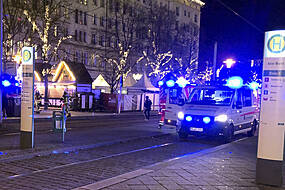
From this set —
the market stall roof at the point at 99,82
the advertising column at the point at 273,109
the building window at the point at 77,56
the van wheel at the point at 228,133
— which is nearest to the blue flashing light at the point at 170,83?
the van wheel at the point at 228,133

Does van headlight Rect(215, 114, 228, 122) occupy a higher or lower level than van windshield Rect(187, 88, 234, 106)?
lower

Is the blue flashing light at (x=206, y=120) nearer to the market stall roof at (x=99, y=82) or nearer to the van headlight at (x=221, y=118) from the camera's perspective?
the van headlight at (x=221, y=118)

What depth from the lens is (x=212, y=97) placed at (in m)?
12.5

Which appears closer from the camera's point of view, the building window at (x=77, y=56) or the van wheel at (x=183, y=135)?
the van wheel at (x=183, y=135)

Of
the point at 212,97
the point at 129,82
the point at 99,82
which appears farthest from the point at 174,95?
the point at 99,82

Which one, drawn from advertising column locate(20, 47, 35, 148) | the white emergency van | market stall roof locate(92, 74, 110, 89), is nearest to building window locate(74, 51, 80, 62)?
market stall roof locate(92, 74, 110, 89)

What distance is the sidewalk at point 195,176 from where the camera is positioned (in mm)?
5637

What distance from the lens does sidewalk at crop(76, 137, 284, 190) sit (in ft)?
18.5

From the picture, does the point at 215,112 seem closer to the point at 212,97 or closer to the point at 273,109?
the point at 212,97

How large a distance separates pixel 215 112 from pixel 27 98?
6.59 meters

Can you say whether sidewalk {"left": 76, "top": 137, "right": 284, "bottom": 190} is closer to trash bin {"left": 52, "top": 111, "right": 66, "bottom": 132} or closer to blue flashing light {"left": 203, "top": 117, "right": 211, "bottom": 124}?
blue flashing light {"left": 203, "top": 117, "right": 211, "bottom": 124}

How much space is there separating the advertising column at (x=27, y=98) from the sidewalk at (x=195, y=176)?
3876 millimetres

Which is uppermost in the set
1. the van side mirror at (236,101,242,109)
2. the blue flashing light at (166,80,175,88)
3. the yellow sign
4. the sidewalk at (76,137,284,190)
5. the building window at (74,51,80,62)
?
the building window at (74,51,80,62)

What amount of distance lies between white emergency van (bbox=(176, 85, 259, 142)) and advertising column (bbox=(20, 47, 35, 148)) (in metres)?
5.81
